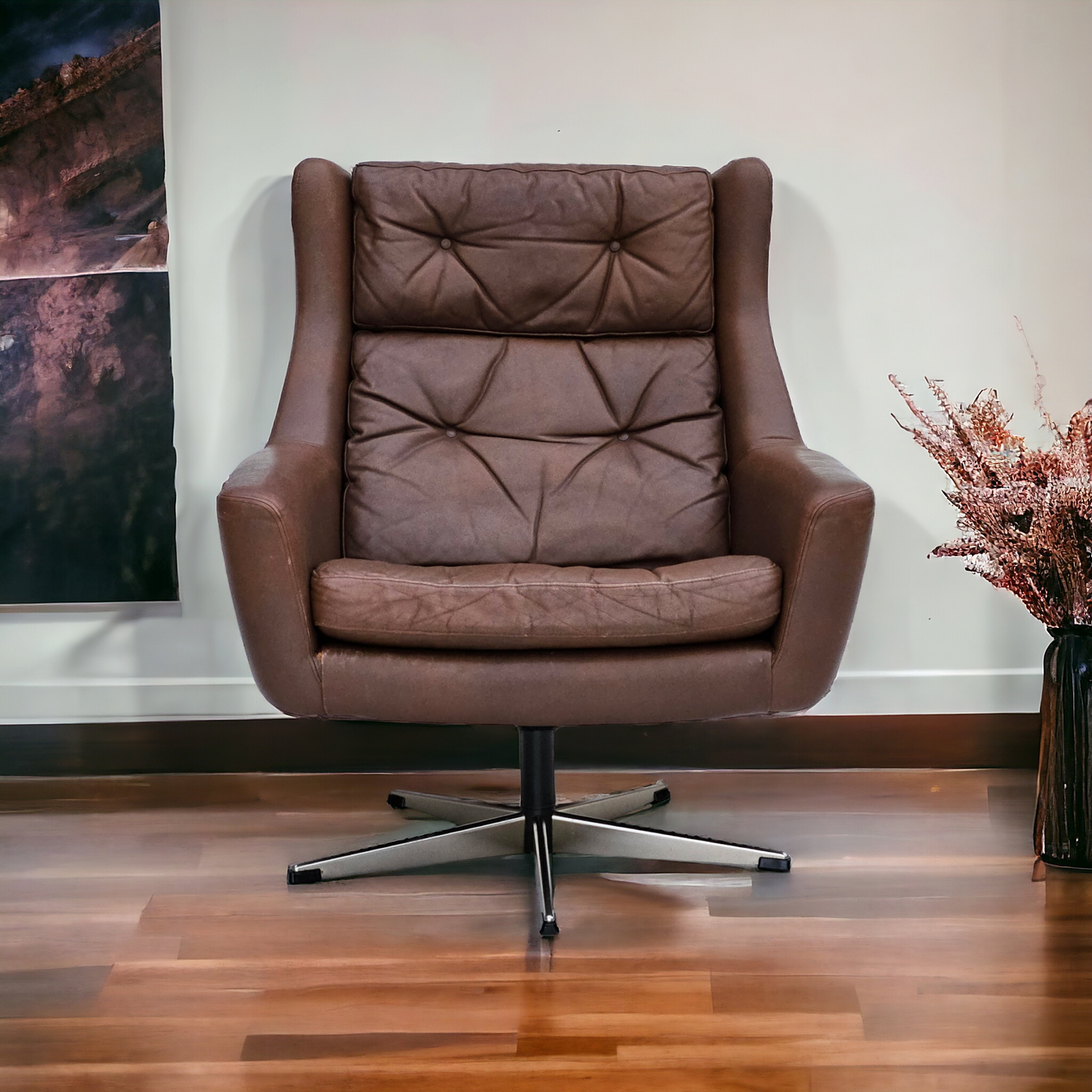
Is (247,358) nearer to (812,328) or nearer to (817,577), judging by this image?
(812,328)

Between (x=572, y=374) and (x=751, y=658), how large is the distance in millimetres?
686

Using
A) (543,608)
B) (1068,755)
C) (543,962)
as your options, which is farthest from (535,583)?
(1068,755)

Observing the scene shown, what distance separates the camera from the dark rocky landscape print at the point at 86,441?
2039mm

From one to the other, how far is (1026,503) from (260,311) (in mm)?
1440

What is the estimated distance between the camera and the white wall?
2059 millimetres

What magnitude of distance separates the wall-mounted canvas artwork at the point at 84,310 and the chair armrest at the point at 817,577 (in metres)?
1.24

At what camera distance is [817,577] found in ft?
4.70

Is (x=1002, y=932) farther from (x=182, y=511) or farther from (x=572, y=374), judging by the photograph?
(x=182, y=511)

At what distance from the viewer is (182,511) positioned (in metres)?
2.14

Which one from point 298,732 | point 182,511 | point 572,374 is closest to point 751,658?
point 572,374

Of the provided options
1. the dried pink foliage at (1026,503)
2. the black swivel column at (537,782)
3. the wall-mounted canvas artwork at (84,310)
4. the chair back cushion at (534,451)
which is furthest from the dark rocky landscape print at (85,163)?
the dried pink foliage at (1026,503)

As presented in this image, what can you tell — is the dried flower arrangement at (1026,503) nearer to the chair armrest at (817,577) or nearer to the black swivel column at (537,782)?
the chair armrest at (817,577)

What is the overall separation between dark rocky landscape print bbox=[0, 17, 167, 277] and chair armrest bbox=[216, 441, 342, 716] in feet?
2.71

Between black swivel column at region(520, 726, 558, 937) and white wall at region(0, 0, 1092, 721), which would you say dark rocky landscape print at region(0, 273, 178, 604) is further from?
black swivel column at region(520, 726, 558, 937)
